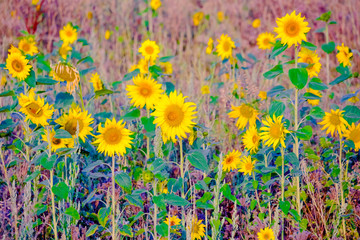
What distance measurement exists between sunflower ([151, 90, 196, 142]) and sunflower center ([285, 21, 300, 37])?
568mm

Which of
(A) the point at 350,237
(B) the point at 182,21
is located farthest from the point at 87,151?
(B) the point at 182,21

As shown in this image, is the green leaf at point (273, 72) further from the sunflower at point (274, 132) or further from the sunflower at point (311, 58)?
the sunflower at point (311, 58)

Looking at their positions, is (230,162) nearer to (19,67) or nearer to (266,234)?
(266,234)

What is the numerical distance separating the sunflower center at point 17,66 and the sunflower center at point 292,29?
51.1 inches

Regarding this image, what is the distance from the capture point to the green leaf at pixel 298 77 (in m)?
1.57

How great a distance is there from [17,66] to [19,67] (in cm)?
1

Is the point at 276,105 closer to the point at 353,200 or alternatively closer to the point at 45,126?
the point at 353,200

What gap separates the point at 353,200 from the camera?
2080mm

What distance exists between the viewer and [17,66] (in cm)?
179

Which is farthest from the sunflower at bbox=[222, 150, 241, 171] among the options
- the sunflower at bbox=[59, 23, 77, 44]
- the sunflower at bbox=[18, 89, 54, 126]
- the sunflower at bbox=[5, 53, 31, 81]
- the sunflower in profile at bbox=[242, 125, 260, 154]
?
the sunflower at bbox=[59, 23, 77, 44]

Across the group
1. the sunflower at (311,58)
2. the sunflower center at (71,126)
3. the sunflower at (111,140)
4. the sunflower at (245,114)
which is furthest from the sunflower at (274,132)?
the sunflower center at (71,126)

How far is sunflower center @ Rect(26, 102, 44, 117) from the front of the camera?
1.67 m

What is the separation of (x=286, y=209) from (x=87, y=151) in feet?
3.32

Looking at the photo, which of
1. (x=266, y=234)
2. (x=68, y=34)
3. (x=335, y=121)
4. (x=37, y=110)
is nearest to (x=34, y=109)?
(x=37, y=110)
